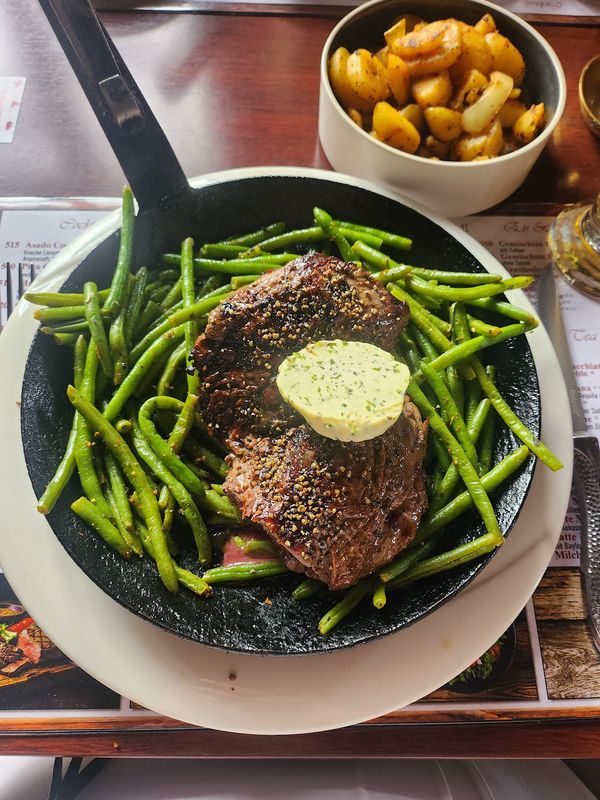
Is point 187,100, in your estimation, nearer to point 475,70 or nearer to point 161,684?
point 475,70

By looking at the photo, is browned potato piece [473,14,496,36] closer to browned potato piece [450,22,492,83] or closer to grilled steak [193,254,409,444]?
browned potato piece [450,22,492,83]

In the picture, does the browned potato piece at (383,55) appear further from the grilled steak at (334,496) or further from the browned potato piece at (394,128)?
the grilled steak at (334,496)

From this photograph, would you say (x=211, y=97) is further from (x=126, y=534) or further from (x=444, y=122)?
(x=126, y=534)

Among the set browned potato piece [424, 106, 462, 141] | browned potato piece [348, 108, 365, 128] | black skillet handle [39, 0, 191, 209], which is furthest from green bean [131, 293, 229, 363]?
browned potato piece [424, 106, 462, 141]

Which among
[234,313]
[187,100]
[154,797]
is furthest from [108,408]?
[187,100]

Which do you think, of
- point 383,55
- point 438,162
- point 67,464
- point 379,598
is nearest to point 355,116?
point 383,55

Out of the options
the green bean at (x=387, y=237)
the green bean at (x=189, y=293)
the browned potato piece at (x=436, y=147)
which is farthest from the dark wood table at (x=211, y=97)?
the green bean at (x=189, y=293)
